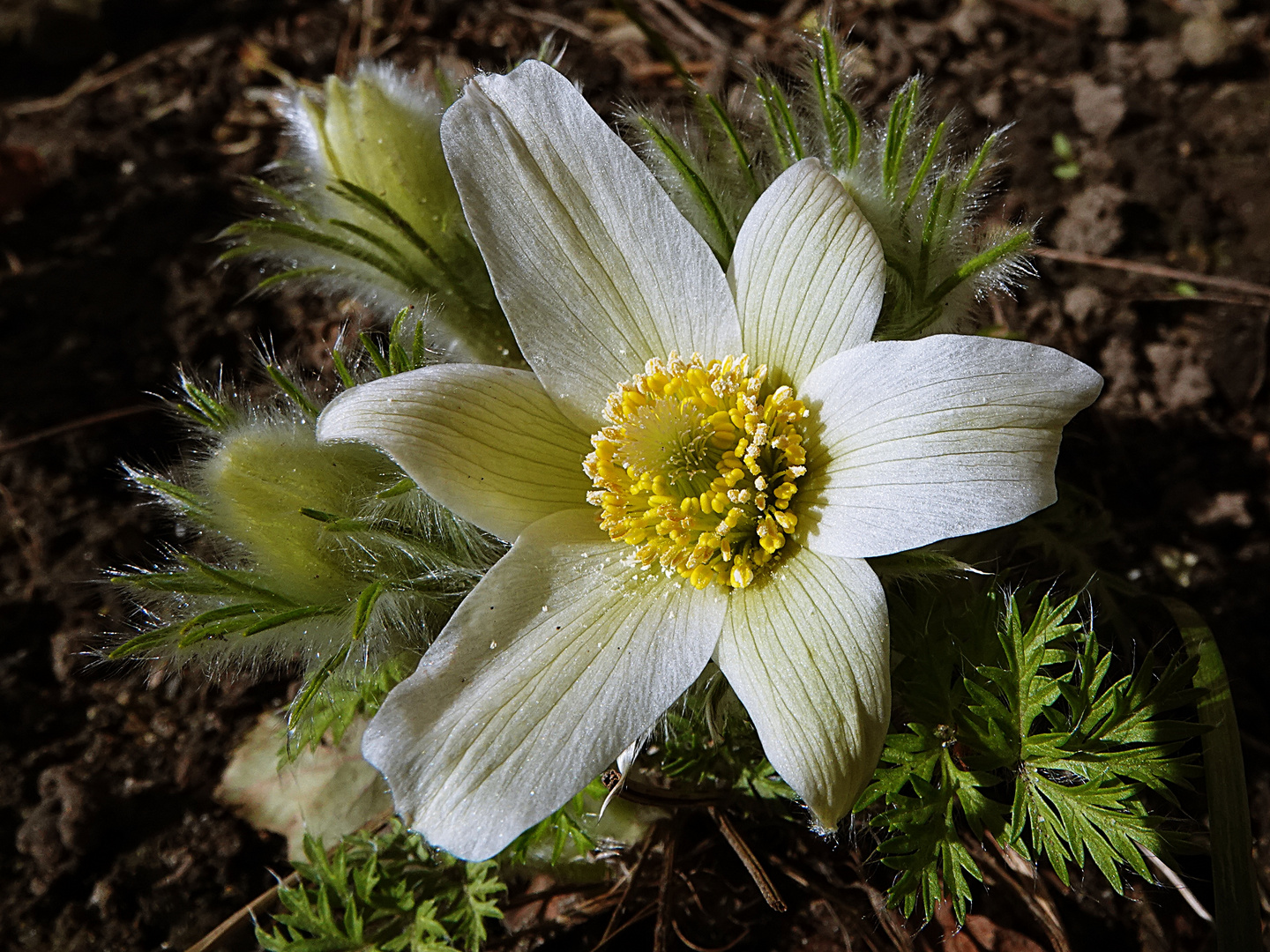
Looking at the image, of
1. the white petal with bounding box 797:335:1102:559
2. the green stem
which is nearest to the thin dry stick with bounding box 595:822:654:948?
the white petal with bounding box 797:335:1102:559

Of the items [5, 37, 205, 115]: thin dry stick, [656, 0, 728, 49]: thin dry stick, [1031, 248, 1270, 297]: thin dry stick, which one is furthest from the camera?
[5, 37, 205, 115]: thin dry stick

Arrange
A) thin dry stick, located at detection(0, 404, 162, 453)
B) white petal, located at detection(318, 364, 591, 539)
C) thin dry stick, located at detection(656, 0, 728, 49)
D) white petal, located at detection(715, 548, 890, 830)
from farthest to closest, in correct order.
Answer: thin dry stick, located at detection(656, 0, 728, 49) → thin dry stick, located at detection(0, 404, 162, 453) → white petal, located at detection(318, 364, 591, 539) → white petal, located at detection(715, 548, 890, 830)

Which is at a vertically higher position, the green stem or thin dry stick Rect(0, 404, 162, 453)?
thin dry stick Rect(0, 404, 162, 453)

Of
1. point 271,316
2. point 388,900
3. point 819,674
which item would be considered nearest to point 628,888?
point 388,900

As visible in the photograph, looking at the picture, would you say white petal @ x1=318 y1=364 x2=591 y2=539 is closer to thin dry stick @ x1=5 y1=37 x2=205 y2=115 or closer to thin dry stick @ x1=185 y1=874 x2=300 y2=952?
thin dry stick @ x1=185 y1=874 x2=300 y2=952

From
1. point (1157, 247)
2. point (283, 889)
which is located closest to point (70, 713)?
point (283, 889)

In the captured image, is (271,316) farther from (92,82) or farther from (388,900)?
(388,900)

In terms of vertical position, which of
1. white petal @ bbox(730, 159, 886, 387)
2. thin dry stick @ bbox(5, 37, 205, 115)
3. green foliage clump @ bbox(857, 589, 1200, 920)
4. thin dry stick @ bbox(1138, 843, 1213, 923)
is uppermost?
thin dry stick @ bbox(5, 37, 205, 115)

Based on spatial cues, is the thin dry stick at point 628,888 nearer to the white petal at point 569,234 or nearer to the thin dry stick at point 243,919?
the thin dry stick at point 243,919
